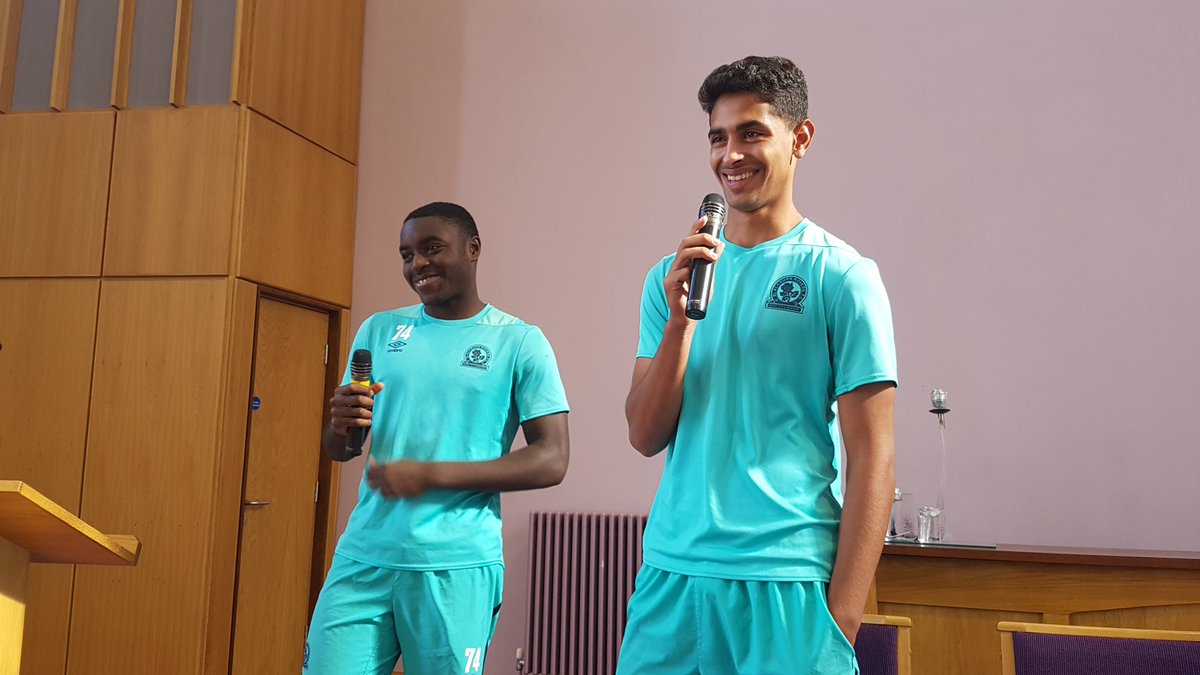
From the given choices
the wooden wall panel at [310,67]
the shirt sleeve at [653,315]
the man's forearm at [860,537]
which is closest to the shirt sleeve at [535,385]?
the shirt sleeve at [653,315]

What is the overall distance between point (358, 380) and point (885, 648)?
1.17 meters

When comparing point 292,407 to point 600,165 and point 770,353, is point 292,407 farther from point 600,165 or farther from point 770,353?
point 770,353

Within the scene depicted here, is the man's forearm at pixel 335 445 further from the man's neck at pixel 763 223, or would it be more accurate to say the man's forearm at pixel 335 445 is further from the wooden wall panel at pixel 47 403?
the wooden wall panel at pixel 47 403

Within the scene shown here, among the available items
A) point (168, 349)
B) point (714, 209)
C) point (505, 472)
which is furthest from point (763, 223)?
point (168, 349)

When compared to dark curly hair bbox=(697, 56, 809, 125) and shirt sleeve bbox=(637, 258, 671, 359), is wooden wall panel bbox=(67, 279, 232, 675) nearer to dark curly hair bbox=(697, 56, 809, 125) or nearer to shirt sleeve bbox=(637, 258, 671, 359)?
shirt sleeve bbox=(637, 258, 671, 359)

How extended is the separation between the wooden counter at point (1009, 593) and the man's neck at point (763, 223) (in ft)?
5.98

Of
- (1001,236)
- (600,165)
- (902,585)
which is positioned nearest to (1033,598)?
(902,585)

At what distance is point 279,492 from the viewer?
4492 mm

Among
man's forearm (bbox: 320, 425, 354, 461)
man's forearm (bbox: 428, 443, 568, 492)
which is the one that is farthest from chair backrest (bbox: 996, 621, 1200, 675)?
man's forearm (bbox: 320, 425, 354, 461)

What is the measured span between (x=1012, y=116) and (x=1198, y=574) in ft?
6.88

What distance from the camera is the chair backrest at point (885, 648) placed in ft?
5.49

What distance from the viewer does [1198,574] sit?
2785 millimetres

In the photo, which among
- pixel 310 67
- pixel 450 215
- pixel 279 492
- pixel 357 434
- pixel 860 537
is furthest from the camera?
pixel 310 67

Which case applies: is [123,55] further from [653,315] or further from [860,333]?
[860,333]
